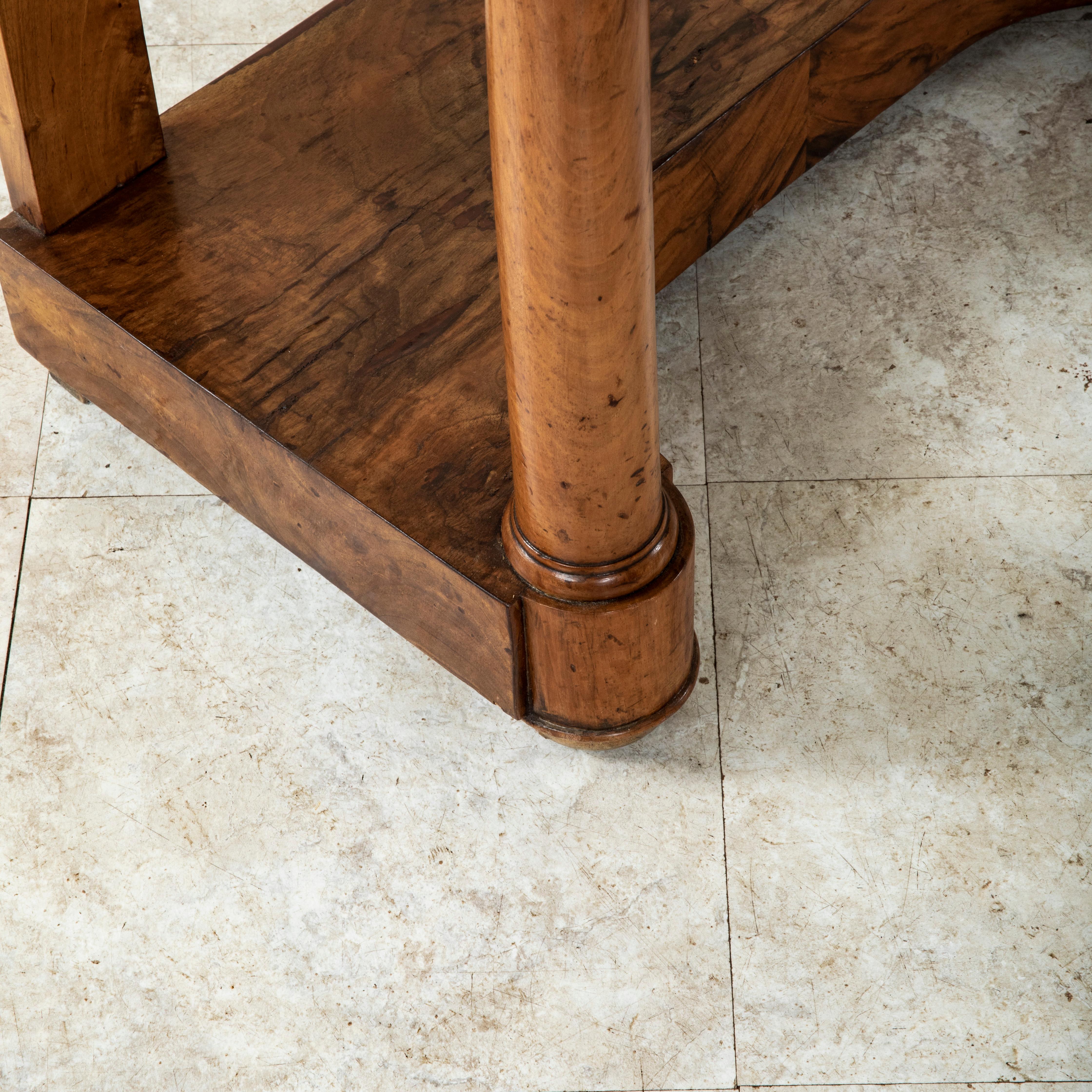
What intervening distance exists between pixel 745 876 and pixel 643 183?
909 mm

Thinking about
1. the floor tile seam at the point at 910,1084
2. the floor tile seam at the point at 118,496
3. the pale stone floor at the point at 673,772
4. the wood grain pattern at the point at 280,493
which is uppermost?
the wood grain pattern at the point at 280,493

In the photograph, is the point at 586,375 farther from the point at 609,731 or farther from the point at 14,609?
the point at 14,609

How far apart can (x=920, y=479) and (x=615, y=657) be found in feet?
2.22

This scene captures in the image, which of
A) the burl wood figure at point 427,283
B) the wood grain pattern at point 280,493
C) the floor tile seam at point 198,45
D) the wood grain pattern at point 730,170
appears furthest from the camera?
the floor tile seam at point 198,45

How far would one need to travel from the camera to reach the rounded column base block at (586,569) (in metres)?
1.58

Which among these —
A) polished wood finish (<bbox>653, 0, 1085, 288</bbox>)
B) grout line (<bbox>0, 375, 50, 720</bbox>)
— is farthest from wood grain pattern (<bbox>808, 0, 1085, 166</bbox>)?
grout line (<bbox>0, 375, 50, 720</bbox>)

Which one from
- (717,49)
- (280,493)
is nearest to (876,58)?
(717,49)

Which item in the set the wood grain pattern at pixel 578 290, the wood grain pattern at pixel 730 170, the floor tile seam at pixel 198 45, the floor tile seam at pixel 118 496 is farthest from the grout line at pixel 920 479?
the floor tile seam at pixel 198 45

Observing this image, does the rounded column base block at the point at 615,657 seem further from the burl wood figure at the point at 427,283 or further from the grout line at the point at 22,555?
the grout line at the point at 22,555

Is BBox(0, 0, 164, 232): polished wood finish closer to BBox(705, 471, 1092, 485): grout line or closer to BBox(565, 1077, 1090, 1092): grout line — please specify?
BBox(705, 471, 1092, 485): grout line

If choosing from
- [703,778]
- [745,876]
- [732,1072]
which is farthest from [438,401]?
[732,1072]

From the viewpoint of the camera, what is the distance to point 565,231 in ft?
3.98

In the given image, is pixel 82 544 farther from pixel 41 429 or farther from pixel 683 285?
pixel 683 285

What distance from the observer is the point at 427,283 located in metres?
1.94
